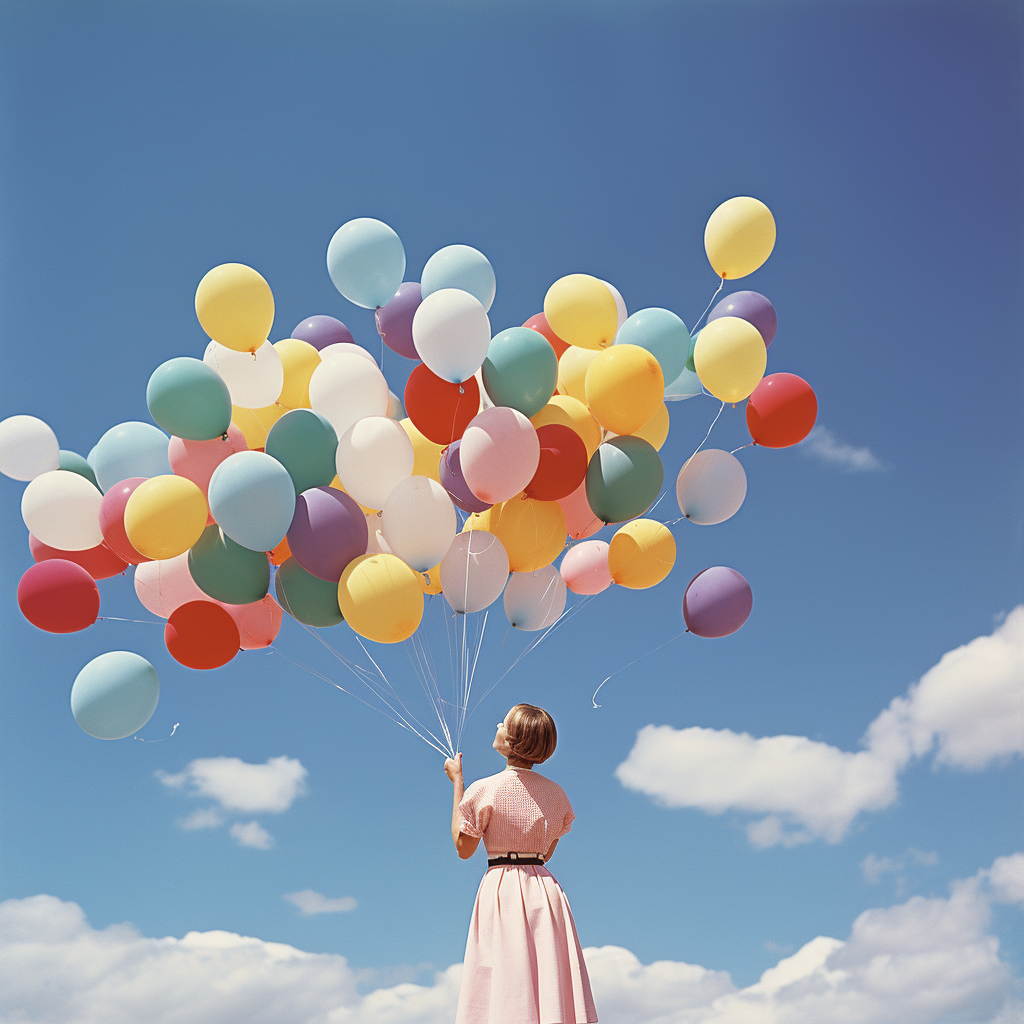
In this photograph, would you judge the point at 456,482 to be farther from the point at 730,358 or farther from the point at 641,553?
the point at 730,358

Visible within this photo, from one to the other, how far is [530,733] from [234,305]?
2.11 m

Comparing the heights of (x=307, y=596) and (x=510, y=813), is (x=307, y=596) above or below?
above

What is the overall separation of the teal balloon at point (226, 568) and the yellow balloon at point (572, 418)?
4.22 ft

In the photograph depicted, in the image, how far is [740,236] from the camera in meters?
4.80

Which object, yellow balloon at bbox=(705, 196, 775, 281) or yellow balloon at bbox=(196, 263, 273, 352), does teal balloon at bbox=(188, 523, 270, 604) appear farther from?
yellow balloon at bbox=(705, 196, 775, 281)

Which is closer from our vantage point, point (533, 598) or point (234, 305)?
point (234, 305)

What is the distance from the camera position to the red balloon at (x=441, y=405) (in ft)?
14.3

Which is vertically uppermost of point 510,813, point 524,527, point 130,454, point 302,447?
point 130,454

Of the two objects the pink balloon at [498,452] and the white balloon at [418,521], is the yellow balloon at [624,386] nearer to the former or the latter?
the pink balloon at [498,452]

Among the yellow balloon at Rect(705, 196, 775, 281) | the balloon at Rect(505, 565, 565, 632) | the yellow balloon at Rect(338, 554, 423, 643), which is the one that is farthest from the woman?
the yellow balloon at Rect(705, 196, 775, 281)

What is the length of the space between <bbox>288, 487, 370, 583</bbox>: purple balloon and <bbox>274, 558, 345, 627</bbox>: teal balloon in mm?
110

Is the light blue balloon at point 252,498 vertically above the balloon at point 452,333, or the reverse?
the balloon at point 452,333

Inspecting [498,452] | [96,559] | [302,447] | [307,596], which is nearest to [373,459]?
[302,447]

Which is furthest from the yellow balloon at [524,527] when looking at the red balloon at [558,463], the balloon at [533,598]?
the balloon at [533,598]
